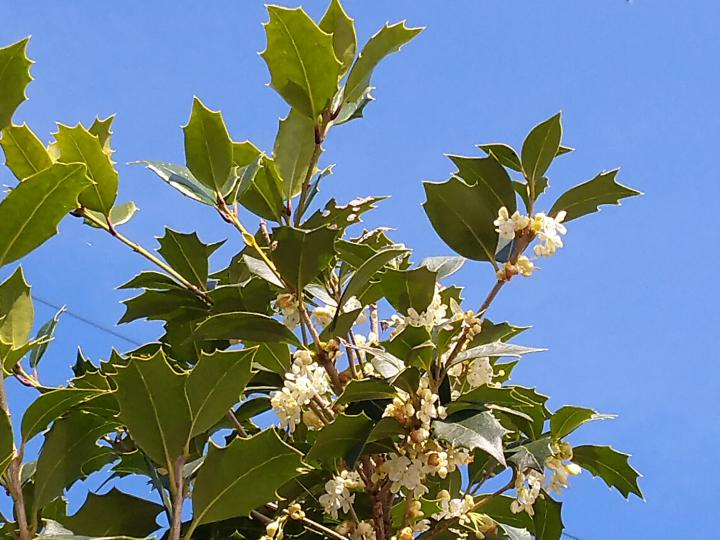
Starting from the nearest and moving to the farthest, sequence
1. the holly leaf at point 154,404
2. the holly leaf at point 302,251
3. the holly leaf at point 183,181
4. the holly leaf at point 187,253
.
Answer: the holly leaf at point 154,404 → the holly leaf at point 302,251 → the holly leaf at point 183,181 → the holly leaf at point 187,253

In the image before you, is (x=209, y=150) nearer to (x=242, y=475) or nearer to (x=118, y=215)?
(x=118, y=215)

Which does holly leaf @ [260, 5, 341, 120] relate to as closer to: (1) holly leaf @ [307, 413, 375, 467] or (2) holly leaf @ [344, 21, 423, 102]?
(2) holly leaf @ [344, 21, 423, 102]

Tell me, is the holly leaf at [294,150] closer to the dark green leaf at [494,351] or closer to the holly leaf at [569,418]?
the dark green leaf at [494,351]

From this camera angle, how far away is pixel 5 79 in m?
1.04

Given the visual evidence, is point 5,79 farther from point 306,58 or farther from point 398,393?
point 398,393

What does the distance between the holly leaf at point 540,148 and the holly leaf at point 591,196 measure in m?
0.04

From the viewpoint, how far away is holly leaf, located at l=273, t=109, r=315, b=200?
1.17 metres

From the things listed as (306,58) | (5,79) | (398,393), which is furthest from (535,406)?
(5,79)

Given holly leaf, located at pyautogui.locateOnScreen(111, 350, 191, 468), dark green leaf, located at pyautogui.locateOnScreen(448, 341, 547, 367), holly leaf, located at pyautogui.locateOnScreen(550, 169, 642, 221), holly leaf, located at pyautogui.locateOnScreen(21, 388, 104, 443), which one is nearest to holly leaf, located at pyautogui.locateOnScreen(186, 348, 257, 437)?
holly leaf, located at pyautogui.locateOnScreen(111, 350, 191, 468)

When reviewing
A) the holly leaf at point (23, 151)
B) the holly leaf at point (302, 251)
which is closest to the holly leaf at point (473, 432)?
the holly leaf at point (302, 251)

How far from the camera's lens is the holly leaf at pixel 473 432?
928 mm

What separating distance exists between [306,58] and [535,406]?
1.65 feet

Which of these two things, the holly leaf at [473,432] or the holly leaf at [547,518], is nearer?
the holly leaf at [473,432]

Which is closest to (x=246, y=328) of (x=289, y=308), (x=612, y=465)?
(x=289, y=308)
